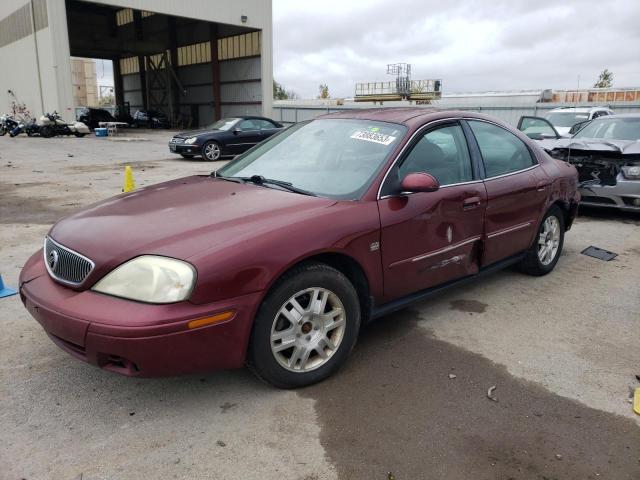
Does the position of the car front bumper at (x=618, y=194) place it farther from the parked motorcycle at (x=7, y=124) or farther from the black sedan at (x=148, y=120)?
the black sedan at (x=148, y=120)

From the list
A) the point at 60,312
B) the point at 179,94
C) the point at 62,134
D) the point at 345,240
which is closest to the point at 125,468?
the point at 60,312

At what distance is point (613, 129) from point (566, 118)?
6731mm

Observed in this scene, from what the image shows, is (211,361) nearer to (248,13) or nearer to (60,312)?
(60,312)

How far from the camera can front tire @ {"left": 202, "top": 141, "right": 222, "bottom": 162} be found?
1488 cm

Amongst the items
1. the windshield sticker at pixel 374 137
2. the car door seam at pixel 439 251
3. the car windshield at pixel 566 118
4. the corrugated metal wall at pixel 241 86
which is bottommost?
the car door seam at pixel 439 251

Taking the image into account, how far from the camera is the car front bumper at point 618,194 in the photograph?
22.7 feet

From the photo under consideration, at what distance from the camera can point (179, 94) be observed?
127 ft

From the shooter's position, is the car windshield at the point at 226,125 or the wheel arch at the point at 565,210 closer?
the wheel arch at the point at 565,210

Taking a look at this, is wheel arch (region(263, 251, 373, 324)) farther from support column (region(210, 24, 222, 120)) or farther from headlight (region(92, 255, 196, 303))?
support column (region(210, 24, 222, 120))

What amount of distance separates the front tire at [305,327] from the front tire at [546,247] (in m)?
2.37

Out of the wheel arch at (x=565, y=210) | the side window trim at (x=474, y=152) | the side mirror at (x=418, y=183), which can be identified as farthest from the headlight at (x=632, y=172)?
the side mirror at (x=418, y=183)

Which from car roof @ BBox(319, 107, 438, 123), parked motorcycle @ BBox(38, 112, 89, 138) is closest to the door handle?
car roof @ BBox(319, 107, 438, 123)

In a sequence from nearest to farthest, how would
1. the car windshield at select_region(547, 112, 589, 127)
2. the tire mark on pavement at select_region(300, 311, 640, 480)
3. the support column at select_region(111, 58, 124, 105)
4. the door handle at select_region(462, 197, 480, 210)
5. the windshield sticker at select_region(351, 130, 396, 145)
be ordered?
1. the tire mark on pavement at select_region(300, 311, 640, 480)
2. the windshield sticker at select_region(351, 130, 396, 145)
3. the door handle at select_region(462, 197, 480, 210)
4. the car windshield at select_region(547, 112, 589, 127)
5. the support column at select_region(111, 58, 124, 105)

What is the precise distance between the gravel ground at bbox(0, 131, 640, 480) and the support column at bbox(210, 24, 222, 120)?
32.4 metres
